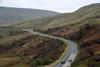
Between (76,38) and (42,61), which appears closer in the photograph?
(42,61)

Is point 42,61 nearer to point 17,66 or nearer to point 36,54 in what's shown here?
point 17,66

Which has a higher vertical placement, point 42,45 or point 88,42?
point 88,42

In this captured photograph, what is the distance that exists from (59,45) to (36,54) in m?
15.5

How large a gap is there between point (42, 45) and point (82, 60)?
323 feet

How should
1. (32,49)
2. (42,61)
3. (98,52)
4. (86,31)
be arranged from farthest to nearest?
(32,49), (86,31), (42,61), (98,52)

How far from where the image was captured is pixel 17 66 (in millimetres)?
135875

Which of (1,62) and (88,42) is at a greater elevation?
(88,42)

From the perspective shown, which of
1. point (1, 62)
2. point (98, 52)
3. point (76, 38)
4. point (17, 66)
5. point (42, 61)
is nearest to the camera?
point (98, 52)

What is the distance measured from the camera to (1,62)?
5837 inches

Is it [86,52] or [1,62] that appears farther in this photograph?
[1,62]

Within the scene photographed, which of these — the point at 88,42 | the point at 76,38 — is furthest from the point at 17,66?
the point at 76,38

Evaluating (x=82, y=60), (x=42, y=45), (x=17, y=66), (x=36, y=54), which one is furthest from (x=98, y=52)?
(x=42, y=45)

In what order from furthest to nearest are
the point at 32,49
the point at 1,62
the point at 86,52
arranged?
the point at 32,49, the point at 1,62, the point at 86,52

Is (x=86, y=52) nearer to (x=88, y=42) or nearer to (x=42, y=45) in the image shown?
(x=88, y=42)
